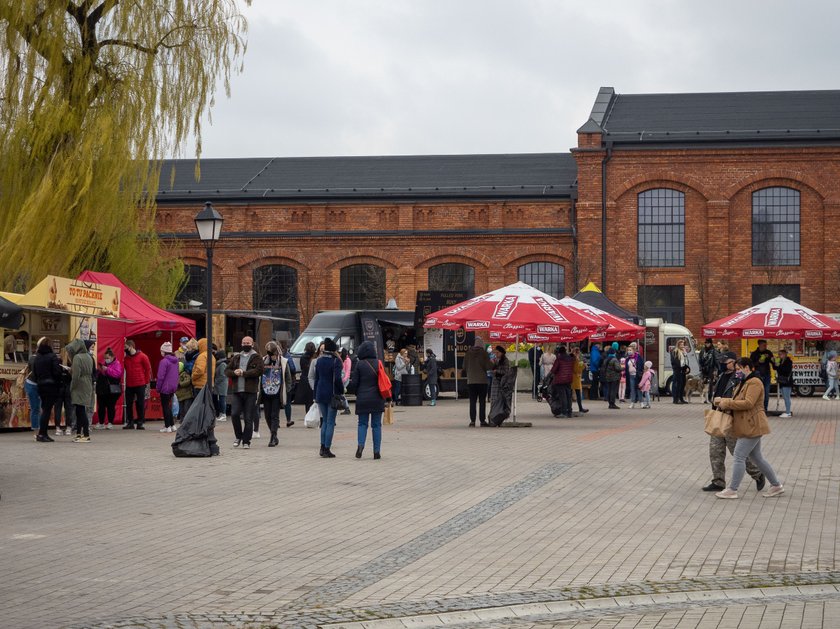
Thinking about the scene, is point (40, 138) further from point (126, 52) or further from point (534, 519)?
point (534, 519)

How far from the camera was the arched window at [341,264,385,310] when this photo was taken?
53.0 meters

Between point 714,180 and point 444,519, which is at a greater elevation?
point 714,180

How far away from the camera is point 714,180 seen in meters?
49.3

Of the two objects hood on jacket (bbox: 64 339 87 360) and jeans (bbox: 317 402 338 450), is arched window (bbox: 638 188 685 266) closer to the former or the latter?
hood on jacket (bbox: 64 339 87 360)

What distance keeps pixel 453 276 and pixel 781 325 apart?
27.2 metres

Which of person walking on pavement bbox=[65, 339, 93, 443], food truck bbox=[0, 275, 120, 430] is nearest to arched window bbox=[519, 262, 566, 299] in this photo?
food truck bbox=[0, 275, 120, 430]

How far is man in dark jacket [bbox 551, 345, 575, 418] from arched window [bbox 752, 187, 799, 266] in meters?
24.8

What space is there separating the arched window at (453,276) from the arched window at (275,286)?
607 centimetres

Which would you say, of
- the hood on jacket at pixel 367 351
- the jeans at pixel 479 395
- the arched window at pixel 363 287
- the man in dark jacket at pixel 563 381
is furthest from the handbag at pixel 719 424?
the arched window at pixel 363 287

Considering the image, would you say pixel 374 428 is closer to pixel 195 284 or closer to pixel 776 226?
pixel 776 226

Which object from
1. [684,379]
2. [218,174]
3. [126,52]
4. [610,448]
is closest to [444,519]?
[610,448]

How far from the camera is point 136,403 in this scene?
23328mm

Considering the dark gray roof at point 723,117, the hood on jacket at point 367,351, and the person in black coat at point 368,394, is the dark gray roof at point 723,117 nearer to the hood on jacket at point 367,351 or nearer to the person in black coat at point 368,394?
the hood on jacket at point 367,351

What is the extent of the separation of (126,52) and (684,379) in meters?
18.1
